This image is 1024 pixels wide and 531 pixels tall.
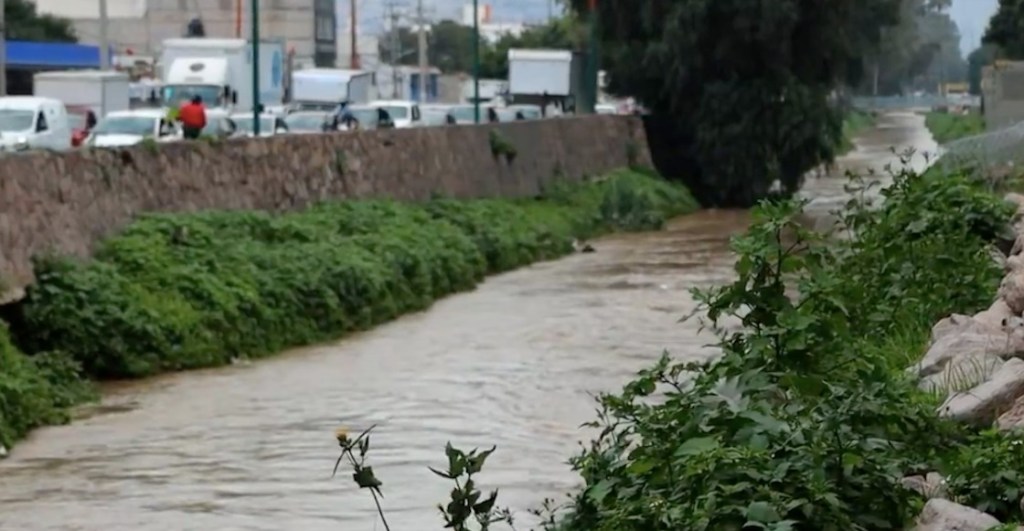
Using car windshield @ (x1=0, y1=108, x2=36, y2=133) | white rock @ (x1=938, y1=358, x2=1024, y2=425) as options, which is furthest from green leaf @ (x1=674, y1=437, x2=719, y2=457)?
car windshield @ (x1=0, y1=108, x2=36, y2=133)

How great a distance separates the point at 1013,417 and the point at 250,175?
1723cm

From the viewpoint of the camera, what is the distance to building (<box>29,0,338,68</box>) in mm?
74812

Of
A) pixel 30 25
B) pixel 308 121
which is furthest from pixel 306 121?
pixel 30 25

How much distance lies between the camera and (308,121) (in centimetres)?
3994

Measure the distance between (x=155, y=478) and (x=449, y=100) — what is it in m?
77.0

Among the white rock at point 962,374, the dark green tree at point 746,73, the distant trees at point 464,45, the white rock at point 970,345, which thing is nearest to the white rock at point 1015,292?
the white rock at point 970,345

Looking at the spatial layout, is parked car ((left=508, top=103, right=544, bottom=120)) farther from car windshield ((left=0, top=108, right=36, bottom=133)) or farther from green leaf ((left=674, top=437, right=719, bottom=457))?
green leaf ((left=674, top=437, right=719, bottom=457))

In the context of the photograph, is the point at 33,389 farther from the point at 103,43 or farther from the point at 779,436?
the point at 103,43

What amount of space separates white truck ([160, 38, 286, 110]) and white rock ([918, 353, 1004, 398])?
3581 centimetres

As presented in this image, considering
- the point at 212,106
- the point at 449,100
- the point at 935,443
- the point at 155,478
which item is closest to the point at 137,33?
the point at 449,100

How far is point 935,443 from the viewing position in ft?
25.5

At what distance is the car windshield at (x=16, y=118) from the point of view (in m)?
30.5

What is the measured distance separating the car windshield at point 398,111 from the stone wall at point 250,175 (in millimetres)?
4648

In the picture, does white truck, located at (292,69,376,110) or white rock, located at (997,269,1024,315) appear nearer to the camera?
white rock, located at (997,269,1024,315)
